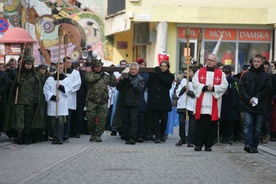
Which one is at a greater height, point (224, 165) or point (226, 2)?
point (226, 2)

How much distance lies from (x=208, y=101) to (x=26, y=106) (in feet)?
14.3

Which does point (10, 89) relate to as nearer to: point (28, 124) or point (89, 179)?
point (28, 124)

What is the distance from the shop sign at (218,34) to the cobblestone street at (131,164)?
56.7 ft

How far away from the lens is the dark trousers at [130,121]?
19234 mm

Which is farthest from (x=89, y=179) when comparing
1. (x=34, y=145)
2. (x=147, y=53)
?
(x=147, y=53)

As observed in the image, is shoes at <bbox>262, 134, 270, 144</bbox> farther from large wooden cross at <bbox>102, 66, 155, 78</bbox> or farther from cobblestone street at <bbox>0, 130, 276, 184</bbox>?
large wooden cross at <bbox>102, 66, 155, 78</bbox>

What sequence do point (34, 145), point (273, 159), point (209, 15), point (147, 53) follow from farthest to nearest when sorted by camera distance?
point (147, 53), point (209, 15), point (34, 145), point (273, 159)

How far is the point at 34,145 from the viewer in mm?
18297

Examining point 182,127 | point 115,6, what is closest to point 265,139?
point 182,127

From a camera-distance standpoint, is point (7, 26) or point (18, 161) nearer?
point (18, 161)

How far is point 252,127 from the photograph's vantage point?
16406mm

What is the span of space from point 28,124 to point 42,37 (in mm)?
25715

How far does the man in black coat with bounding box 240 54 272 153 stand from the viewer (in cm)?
1623

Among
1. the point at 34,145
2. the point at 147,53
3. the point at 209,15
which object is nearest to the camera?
the point at 34,145
